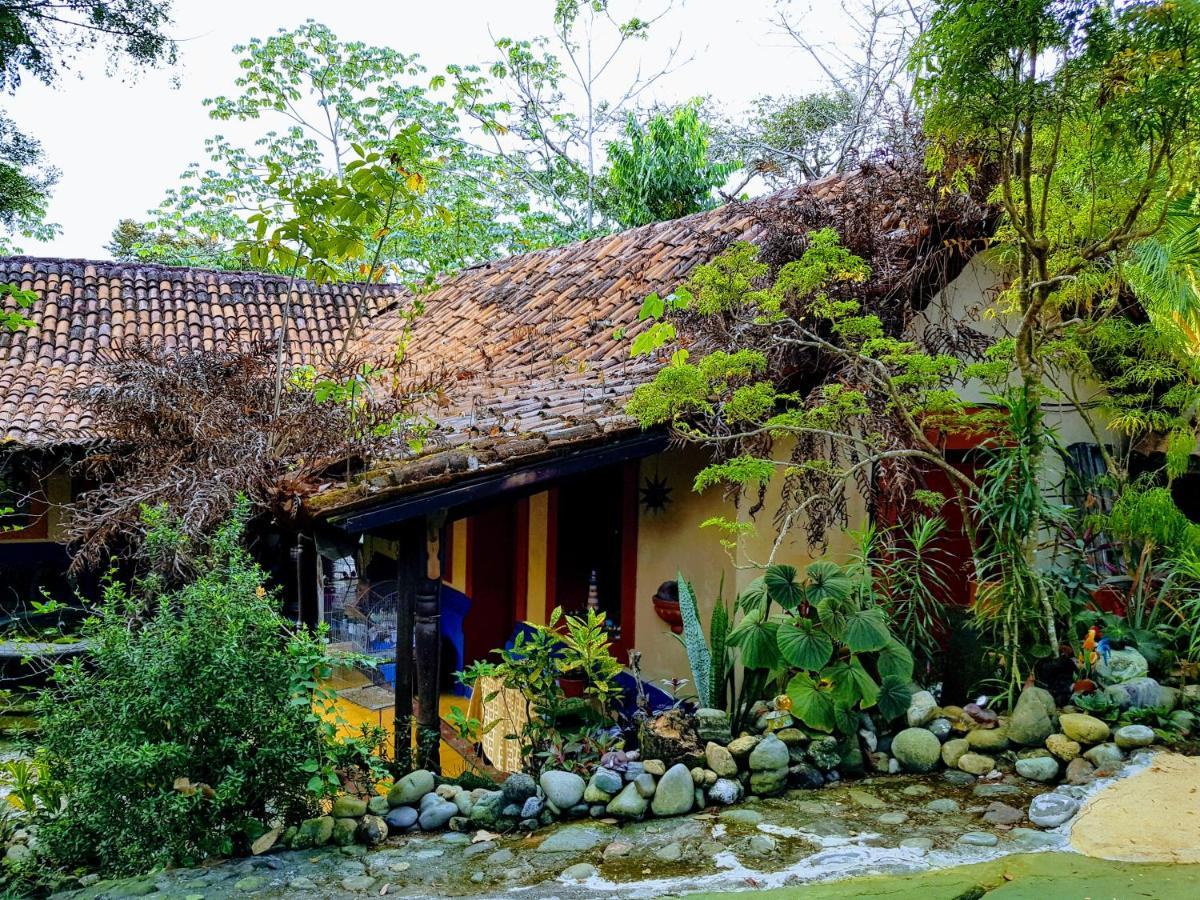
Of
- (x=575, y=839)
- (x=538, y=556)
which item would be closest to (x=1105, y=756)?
(x=575, y=839)

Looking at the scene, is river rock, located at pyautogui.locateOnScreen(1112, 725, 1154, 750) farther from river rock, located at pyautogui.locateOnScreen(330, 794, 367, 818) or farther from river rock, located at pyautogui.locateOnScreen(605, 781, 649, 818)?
river rock, located at pyautogui.locateOnScreen(330, 794, 367, 818)

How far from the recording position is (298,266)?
19.5 feet

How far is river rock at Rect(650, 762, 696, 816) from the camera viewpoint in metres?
4.34

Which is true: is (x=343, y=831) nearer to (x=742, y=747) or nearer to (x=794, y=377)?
(x=742, y=747)

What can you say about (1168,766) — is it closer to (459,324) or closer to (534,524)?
(534,524)

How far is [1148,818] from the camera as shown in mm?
3814

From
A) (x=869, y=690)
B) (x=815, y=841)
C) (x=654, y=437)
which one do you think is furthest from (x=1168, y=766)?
(x=654, y=437)

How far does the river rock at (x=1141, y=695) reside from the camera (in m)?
4.66

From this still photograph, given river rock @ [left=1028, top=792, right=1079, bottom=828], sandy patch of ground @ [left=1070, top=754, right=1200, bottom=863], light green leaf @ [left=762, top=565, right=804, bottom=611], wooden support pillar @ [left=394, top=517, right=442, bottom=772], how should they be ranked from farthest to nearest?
wooden support pillar @ [left=394, top=517, right=442, bottom=772], light green leaf @ [left=762, top=565, right=804, bottom=611], river rock @ [left=1028, top=792, right=1079, bottom=828], sandy patch of ground @ [left=1070, top=754, right=1200, bottom=863]

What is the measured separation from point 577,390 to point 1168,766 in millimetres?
4027

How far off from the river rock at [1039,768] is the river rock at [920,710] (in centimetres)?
50

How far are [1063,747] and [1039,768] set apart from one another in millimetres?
176

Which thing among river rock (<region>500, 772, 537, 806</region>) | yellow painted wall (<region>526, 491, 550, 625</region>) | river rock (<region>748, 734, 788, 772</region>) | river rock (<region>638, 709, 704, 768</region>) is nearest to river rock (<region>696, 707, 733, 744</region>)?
river rock (<region>638, 709, 704, 768</region>)

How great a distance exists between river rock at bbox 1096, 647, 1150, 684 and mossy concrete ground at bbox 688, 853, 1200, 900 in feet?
4.75
